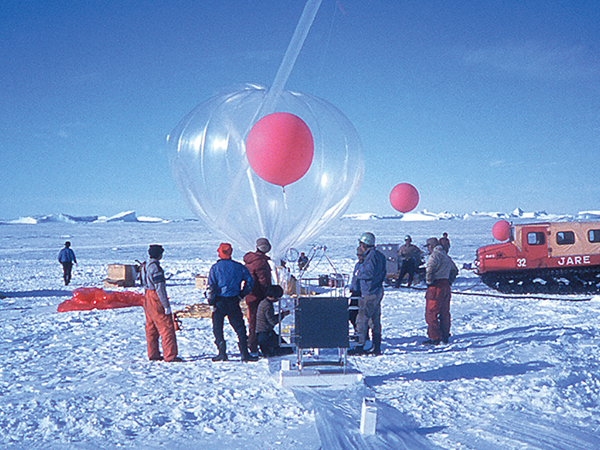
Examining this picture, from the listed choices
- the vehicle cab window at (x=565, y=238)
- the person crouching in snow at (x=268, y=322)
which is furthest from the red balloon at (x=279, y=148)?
the vehicle cab window at (x=565, y=238)

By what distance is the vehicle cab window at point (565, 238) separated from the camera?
1359 cm

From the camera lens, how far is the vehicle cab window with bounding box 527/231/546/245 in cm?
1374

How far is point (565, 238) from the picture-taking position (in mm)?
13609

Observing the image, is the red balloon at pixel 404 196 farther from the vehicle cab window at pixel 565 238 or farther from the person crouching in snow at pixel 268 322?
the person crouching in snow at pixel 268 322

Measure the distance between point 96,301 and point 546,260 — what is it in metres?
11.5

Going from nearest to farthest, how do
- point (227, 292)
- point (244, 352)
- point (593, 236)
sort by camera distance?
point (227, 292), point (244, 352), point (593, 236)

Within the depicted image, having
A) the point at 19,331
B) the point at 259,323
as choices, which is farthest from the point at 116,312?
the point at 259,323

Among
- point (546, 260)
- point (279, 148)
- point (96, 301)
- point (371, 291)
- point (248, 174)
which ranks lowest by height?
point (96, 301)

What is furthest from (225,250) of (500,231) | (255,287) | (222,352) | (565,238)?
(500,231)

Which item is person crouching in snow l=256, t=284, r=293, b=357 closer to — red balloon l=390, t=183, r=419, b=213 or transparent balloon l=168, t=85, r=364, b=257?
transparent balloon l=168, t=85, r=364, b=257

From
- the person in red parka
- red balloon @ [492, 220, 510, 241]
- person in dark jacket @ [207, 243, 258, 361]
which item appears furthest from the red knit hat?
red balloon @ [492, 220, 510, 241]

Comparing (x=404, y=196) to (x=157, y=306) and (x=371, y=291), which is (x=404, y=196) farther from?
(x=157, y=306)

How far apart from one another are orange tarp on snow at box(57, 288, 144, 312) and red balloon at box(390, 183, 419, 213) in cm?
924

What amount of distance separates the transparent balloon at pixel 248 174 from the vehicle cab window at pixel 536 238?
22.8 ft
